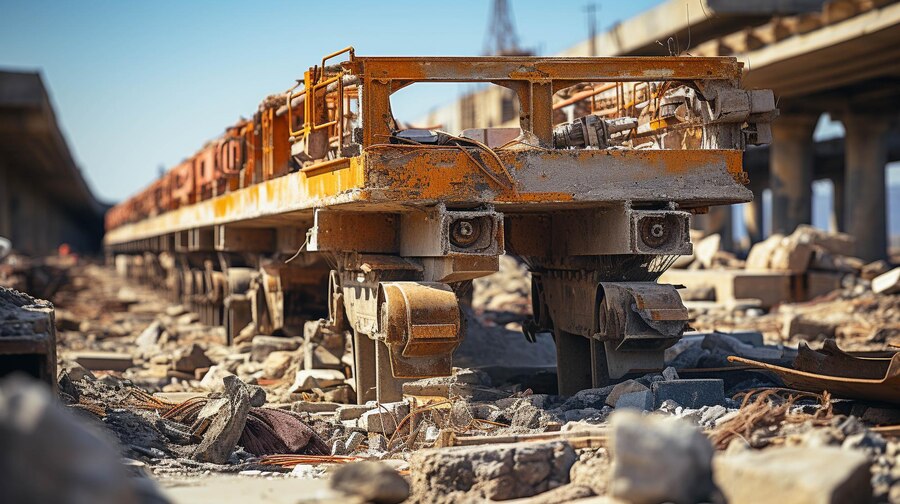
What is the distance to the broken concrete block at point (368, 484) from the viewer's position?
4.89 m

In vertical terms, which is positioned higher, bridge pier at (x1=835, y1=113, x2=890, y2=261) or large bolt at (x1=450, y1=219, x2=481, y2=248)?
bridge pier at (x1=835, y1=113, x2=890, y2=261)

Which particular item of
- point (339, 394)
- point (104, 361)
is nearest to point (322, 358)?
point (339, 394)

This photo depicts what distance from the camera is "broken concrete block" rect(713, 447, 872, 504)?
4328 millimetres

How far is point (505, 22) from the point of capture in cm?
6125

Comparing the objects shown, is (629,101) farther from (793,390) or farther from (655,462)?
(655,462)

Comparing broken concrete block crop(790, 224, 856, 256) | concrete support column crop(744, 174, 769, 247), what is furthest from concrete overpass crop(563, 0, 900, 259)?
concrete support column crop(744, 174, 769, 247)

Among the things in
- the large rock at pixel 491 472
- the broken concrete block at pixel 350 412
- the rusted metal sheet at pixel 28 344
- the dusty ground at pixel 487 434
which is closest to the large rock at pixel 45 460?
the dusty ground at pixel 487 434

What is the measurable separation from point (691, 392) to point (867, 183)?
23.5m

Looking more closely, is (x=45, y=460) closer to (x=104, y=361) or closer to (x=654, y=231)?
(x=654, y=231)

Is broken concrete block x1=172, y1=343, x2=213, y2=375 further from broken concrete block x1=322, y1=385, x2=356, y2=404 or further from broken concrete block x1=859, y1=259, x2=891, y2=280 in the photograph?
broken concrete block x1=859, y1=259, x2=891, y2=280

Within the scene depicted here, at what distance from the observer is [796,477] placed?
14.3 feet

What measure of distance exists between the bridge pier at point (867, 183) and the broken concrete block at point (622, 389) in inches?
859

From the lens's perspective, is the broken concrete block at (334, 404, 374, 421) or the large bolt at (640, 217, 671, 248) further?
the broken concrete block at (334, 404, 374, 421)

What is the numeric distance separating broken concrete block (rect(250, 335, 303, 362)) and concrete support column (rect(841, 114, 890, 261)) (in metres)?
18.8
